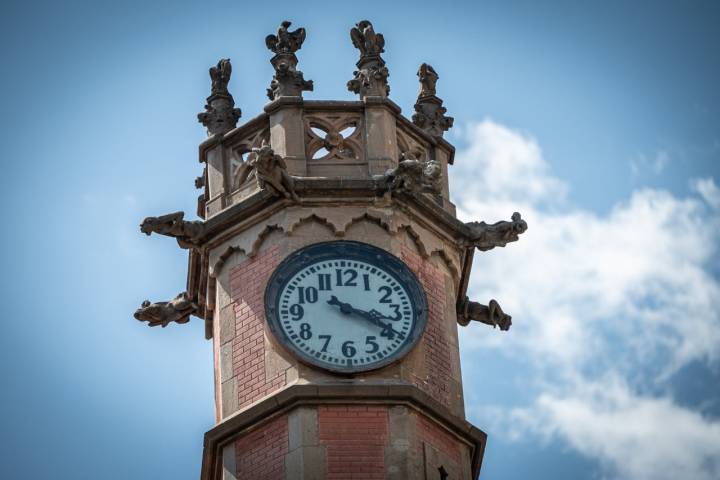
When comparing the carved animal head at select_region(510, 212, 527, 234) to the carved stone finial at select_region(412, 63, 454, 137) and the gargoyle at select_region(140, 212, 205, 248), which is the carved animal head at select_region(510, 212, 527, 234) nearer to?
the carved stone finial at select_region(412, 63, 454, 137)

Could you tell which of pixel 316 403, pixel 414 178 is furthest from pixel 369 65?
pixel 316 403

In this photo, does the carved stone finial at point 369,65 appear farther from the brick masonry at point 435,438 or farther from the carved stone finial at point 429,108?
the brick masonry at point 435,438

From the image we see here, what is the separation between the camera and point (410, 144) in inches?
1866

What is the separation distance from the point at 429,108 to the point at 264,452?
22.1 feet

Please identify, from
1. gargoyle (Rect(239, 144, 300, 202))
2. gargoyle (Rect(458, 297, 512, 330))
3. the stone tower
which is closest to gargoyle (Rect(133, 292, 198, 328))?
A: the stone tower

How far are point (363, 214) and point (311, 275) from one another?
128 cm

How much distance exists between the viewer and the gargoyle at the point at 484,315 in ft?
154

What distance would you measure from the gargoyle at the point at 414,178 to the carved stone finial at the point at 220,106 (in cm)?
312

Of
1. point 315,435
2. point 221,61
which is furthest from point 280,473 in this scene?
point 221,61

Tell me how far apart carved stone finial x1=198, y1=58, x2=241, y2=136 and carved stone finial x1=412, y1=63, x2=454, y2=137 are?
2.60m

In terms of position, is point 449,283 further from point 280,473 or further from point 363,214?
point 280,473

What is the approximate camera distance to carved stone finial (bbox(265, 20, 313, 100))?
47250 millimetres

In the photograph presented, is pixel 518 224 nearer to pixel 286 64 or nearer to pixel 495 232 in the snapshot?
pixel 495 232

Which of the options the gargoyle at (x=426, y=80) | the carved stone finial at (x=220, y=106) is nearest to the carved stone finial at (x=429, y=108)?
the gargoyle at (x=426, y=80)
